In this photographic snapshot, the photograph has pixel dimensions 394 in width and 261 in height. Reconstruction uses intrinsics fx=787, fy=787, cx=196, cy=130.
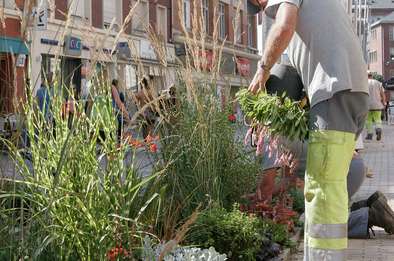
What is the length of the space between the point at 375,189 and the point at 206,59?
4831 millimetres

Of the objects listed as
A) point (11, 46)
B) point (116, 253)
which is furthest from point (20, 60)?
point (116, 253)

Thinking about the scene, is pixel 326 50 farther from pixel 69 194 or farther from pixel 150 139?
pixel 69 194

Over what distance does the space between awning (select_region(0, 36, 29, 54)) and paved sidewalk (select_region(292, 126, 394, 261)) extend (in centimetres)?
278

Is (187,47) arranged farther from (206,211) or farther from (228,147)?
(206,211)

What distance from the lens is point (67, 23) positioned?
3.58 m

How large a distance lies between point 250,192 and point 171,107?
0.85 metres

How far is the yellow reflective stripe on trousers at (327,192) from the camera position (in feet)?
13.3

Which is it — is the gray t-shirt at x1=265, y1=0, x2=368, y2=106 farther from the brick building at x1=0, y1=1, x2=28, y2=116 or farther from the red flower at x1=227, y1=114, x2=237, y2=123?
the brick building at x1=0, y1=1, x2=28, y2=116

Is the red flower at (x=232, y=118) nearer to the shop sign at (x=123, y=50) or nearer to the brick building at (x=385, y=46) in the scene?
the shop sign at (x=123, y=50)

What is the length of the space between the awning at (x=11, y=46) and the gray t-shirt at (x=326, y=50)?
1.48m

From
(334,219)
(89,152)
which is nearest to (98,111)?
(89,152)

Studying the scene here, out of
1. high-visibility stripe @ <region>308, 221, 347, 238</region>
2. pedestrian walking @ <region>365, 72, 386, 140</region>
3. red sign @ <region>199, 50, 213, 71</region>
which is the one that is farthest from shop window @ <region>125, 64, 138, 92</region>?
pedestrian walking @ <region>365, 72, 386, 140</region>

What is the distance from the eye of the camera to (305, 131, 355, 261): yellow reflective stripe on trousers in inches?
160

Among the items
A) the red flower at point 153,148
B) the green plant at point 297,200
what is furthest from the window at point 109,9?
the red flower at point 153,148
